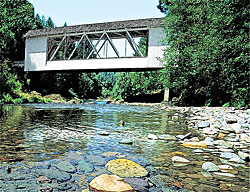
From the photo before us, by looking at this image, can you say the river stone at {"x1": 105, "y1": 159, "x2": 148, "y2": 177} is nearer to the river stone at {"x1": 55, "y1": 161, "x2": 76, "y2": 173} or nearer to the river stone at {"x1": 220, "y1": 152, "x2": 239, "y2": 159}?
the river stone at {"x1": 55, "y1": 161, "x2": 76, "y2": 173}

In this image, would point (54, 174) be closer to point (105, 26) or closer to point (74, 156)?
point (74, 156)

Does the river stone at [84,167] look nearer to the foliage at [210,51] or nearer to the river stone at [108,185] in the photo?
the river stone at [108,185]

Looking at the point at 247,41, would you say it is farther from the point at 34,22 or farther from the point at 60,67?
the point at 34,22

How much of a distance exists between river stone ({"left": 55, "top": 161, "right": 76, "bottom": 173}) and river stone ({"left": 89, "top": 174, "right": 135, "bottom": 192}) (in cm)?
36

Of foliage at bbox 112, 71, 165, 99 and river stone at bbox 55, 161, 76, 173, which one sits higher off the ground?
foliage at bbox 112, 71, 165, 99

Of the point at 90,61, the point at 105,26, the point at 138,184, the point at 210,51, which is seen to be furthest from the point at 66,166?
the point at 105,26

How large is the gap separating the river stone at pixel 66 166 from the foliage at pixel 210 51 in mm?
7320

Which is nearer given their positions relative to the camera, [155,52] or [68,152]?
[68,152]

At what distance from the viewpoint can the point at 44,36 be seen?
1973 cm

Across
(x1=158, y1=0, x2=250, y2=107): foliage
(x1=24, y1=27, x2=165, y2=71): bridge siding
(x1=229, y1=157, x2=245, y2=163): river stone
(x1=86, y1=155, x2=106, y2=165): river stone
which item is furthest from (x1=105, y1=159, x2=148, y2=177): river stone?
(x1=24, y1=27, x2=165, y2=71): bridge siding

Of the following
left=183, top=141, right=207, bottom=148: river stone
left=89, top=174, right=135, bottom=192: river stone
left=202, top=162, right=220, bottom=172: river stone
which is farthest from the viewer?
left=183, top=141, right=207, bottom=148: river stone

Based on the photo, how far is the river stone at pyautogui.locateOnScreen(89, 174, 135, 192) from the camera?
1656 millimetres

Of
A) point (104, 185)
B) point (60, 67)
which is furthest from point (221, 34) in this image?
point (60, 67)

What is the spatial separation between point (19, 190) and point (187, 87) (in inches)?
467
